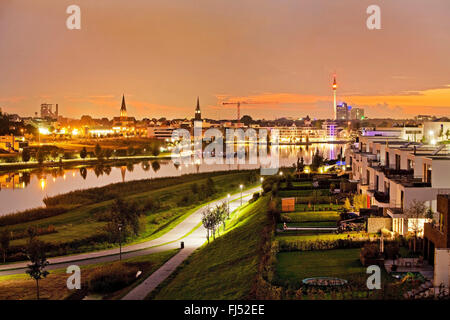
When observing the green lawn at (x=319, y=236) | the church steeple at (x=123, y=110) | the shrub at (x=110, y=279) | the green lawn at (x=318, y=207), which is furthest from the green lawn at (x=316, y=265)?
the church steeple at (x=123, y=110)

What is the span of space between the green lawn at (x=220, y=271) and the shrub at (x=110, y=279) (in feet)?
3.82

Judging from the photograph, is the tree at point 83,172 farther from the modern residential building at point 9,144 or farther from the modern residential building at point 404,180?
the modern residential building at point 404,180

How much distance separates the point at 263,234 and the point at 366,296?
5837 mm

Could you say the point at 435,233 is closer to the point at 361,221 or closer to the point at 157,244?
the point at 361,221

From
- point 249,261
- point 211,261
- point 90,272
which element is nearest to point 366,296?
point 249,261

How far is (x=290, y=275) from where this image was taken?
31.2 feet

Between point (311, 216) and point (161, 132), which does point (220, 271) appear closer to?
point (311, 216)

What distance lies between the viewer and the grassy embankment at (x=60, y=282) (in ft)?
37.1

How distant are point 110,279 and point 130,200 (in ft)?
51.3

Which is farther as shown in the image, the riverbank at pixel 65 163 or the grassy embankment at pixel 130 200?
the riverbank at pixel 65 163

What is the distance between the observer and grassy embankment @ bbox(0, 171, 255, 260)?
1794cm

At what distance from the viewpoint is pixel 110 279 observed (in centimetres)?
1173

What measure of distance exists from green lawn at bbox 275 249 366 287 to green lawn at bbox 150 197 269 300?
0.70m

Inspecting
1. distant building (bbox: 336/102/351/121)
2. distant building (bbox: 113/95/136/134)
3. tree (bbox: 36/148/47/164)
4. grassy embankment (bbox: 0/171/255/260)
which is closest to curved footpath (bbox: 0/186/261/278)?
grassy embankment (bbox: 0/171/255/260)
